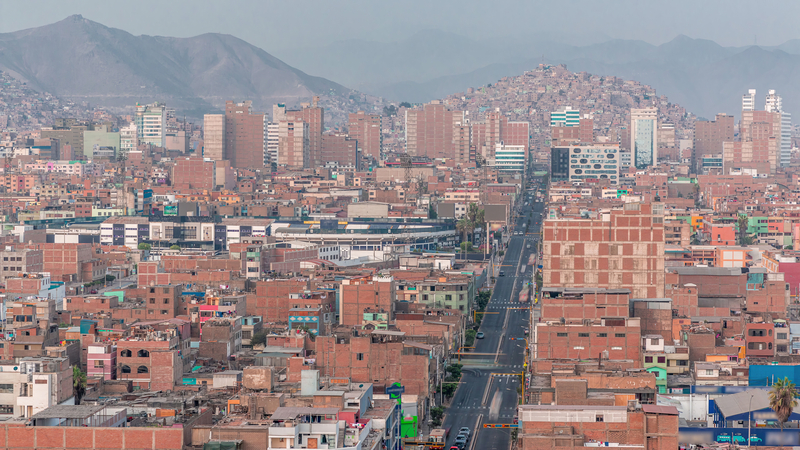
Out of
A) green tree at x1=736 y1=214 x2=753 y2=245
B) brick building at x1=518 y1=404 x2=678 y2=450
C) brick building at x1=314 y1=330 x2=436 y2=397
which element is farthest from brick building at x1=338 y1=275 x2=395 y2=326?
green tree at x1=736 y1=214 x2=753 y2=245

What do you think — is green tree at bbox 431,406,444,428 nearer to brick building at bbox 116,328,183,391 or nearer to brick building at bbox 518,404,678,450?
brick building at bbox 116,328,183,391

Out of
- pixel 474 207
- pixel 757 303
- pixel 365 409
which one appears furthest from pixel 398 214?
pixel 365 409

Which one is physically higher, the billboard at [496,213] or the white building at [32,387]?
the billboard at [496,213]

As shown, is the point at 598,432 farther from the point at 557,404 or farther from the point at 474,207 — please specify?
the point at 474,207

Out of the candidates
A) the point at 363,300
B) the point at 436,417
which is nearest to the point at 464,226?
the point at 363,300

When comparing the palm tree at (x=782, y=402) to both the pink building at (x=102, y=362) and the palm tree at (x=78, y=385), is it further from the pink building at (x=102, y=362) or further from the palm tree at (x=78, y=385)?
the pink building at (x=102, y=362)

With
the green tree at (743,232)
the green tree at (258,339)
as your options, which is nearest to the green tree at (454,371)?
the green tree at (258,339)
